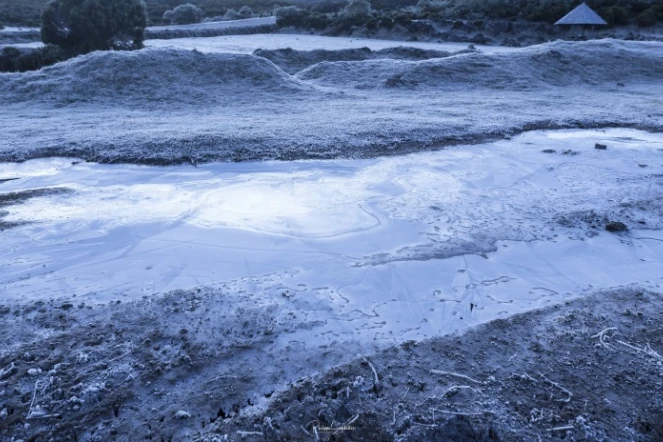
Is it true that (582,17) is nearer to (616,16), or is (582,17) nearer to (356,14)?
(616,16)

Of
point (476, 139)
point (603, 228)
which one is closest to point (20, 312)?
point (603, 228)

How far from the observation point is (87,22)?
16.4 m

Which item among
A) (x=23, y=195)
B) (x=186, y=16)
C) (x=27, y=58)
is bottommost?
(x=23, y=195)

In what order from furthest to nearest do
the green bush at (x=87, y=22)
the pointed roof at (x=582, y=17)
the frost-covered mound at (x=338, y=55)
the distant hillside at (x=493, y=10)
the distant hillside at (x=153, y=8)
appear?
the distant hillside at (x=153, y=8) < the distant hillside at (x=493, y=10) < the pointed roof at (x=582, y=17) < the green bush at (x=87, y=22) < the frost-covered mound at (x=338, y=55)

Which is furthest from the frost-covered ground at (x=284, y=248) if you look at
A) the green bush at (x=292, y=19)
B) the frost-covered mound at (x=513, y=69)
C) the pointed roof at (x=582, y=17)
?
the green bush at (x=292, y=19)

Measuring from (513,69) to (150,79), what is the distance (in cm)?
917

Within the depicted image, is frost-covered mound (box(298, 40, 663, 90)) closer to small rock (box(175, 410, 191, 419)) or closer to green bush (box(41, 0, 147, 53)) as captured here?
green bush (box(41, 0, 147, 53))

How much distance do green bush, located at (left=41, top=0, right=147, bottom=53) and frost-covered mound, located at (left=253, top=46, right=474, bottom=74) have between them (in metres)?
5.09

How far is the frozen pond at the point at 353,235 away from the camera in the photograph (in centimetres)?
360

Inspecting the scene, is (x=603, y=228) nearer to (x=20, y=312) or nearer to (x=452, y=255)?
(x=452, y=255)

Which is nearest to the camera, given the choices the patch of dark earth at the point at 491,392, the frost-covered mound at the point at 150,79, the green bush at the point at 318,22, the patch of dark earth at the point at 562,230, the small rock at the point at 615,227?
the patch of dark earth at the point at 491,392

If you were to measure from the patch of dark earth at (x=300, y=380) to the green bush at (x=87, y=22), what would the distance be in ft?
53.2

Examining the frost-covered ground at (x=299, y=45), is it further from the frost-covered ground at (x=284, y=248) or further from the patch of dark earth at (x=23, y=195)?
the patch of dark earth at (x=23, y=195)

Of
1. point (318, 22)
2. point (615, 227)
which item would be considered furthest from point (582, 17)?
point (615, 227)
